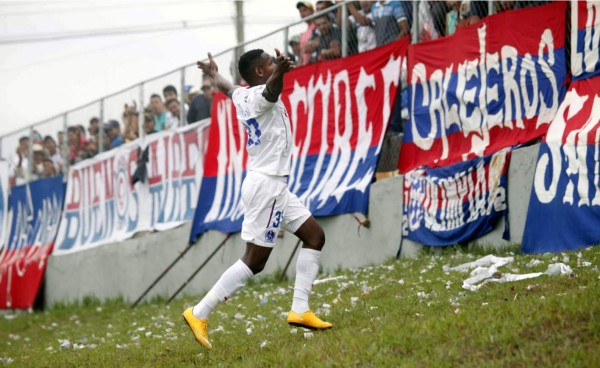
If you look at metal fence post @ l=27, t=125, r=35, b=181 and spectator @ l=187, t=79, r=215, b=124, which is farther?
metal fence post @ l=27, t=125, r=35, b=181

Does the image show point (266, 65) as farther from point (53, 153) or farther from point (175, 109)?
point (53, 153)

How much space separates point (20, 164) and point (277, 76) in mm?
19111

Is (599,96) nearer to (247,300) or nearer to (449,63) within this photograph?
(449,63)

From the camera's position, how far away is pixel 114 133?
73.0 feet

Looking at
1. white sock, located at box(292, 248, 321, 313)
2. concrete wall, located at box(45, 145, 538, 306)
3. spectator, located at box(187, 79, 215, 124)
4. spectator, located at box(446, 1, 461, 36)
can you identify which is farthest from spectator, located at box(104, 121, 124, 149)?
white sock, located at box(292, 248, 321, 313)

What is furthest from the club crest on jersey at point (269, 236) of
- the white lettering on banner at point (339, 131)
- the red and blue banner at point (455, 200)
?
the white lettering on banner at point (339, 131)

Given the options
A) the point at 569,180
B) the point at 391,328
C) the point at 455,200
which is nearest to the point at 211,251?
the point at 455,200

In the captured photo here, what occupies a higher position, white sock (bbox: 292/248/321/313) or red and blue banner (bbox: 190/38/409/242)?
red and blue banner (bbox: 190/38/409/242)

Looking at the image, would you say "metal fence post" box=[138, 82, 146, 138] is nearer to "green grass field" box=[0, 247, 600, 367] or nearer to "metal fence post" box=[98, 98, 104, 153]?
"metal fence post" box=[98, 98, 104, 153]

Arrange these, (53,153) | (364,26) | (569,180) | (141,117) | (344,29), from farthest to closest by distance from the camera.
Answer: (53,153)
(141,117)
(344,29)
(364,26)
(569,180)

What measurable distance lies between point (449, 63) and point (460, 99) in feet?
1.85

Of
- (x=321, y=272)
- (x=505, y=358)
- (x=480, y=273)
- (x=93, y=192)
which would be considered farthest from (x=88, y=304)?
(x=505, y=358)

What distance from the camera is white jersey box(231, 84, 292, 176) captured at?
339 inches

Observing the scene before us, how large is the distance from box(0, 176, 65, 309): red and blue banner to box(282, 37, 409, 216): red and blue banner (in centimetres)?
942
